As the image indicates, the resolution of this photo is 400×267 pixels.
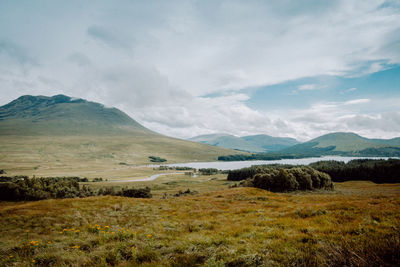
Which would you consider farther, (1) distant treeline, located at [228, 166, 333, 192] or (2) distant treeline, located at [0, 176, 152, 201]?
(1) distant treeline, located at [228, 166, 333, 192]

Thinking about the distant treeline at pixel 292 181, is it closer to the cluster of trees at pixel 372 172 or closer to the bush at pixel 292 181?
the bush at pixel 292 181

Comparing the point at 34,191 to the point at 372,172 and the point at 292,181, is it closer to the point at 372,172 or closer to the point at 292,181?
the point at 292,181

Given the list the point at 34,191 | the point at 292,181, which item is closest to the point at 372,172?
the point at 292,181

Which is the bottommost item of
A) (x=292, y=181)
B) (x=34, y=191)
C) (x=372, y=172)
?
(x=372, y=172)

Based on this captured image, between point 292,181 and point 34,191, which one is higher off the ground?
point 292,181

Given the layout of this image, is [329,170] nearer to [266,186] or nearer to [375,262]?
[266,186]

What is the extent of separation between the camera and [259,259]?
21.9 ft

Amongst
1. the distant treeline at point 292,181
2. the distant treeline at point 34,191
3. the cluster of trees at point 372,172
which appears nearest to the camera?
the distant treeline at point 34,191

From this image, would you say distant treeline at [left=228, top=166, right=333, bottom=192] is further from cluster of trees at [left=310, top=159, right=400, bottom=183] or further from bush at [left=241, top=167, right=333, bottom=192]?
cluster of trees at [left=310, top=159, right=400, bottom=183]

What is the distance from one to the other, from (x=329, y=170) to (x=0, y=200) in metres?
150

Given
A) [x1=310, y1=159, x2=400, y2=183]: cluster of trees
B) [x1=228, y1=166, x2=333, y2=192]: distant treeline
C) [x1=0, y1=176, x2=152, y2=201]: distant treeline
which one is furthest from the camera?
[x1=310, y1=159, x2=400, y2=183]: cluster of trees

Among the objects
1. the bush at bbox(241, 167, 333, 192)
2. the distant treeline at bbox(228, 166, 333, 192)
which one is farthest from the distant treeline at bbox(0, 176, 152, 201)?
the bush at bbox(241, 167, 333, 192)

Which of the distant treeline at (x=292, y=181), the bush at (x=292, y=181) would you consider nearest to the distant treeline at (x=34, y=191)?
the distant treeline at (x=292, y=181)

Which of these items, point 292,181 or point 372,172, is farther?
point 372,172
